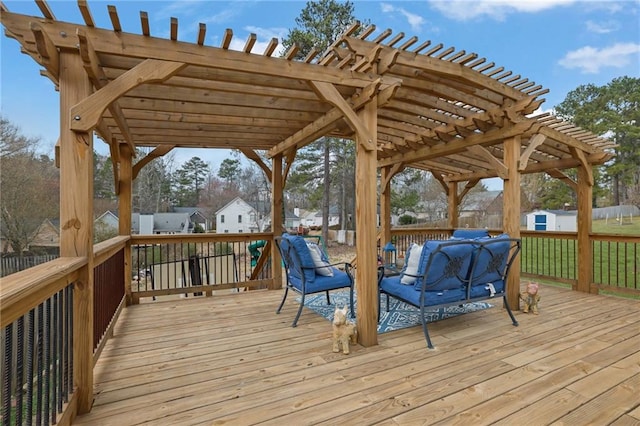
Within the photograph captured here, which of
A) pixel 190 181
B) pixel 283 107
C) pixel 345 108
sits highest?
pixel 190 181

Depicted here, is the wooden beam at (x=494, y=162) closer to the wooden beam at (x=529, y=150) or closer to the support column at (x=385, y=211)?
the wooden beam at (x=529, y=150)

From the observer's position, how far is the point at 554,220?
1642cm

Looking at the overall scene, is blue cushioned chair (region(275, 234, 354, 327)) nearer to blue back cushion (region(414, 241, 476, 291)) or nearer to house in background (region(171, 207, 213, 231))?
blue back cushion (region(414, 241, 476, 291))

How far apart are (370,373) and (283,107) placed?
2.73m

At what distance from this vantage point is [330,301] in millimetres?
4484

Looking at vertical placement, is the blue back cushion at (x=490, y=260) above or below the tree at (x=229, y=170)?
below

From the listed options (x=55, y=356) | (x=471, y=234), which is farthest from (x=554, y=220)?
(x=55, y=356)

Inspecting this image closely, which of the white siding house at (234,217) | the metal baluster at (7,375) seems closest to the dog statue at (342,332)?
the metal baluster at (7,375)

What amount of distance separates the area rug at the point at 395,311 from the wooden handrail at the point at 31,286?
104 inches

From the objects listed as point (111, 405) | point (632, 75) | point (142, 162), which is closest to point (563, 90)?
point (632, 75)

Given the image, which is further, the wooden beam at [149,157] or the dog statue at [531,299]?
the wooden beam at [149,157]

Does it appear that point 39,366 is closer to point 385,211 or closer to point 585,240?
point 385,211

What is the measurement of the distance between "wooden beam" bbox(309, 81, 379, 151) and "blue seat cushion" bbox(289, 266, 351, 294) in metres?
1.55

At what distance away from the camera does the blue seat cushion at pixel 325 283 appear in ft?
11.5
